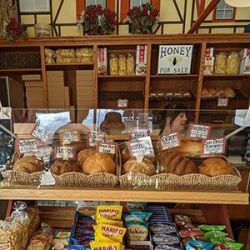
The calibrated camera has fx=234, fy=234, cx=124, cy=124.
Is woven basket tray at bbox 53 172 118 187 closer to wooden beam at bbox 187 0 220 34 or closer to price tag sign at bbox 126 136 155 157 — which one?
price tag sign at bbox 126 136 155 157

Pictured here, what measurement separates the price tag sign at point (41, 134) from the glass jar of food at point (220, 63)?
2204mm

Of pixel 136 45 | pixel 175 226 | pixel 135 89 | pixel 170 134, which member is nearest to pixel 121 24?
pixel 136 45

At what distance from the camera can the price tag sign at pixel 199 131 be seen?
94 cm

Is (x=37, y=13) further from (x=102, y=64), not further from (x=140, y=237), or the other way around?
(x=140, y=237)

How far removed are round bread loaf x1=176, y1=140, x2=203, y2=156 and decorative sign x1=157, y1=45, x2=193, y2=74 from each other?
1.82 metres

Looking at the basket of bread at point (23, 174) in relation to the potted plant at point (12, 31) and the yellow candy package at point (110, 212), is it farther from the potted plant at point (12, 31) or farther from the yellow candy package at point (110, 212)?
the potted plant at point (12, 31)

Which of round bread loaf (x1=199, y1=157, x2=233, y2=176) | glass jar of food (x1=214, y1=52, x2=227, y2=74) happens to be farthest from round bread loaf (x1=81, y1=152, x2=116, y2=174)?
glass jar of food (x1=214, y1=52, x2=227, y2=74)

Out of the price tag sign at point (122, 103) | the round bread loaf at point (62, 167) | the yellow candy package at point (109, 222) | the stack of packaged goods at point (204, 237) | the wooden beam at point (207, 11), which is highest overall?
the wooden beam at point (207, 11)

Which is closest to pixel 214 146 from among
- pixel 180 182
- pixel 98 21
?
pixel 180 182

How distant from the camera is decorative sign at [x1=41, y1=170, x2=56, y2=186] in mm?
828

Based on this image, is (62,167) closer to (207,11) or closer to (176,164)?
(176,164)

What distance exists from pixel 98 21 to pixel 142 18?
1.57 feet

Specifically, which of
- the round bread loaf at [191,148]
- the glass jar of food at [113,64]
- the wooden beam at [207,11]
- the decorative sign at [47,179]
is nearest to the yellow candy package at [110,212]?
the decorative sign at [47,179]

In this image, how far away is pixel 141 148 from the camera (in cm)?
90
